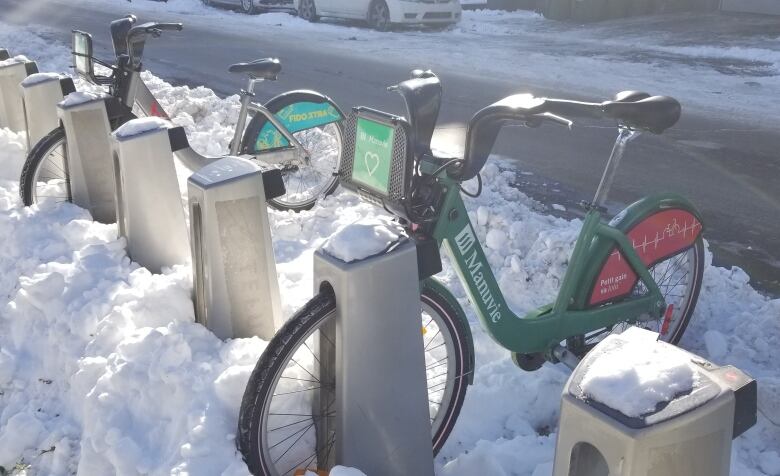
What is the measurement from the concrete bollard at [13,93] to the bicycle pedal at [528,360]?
5175 millimetres

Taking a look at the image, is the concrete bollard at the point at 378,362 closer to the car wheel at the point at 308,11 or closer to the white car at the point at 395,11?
the white car at the point at 395,11

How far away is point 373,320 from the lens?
2410 millimetres

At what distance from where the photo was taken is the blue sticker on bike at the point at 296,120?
5.50 metres

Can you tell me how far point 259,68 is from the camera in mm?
5246

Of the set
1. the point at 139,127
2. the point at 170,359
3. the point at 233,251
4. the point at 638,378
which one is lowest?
the point at 170,359

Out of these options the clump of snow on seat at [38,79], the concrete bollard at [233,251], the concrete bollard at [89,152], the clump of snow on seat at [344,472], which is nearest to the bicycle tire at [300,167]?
the concrete bollard at [89,152]

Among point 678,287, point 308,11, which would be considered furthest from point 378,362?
point 308,11

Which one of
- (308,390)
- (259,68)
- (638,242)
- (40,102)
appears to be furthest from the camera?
(40,102)

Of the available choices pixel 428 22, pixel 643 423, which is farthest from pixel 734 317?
pixel 428 22

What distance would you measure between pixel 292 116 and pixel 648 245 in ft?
10.0

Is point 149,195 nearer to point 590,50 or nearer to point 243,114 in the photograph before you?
point 243,114

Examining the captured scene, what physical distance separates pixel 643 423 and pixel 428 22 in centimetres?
1635

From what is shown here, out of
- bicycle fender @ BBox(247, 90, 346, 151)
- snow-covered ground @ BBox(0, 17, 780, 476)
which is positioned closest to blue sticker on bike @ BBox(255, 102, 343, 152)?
bicycle fender @ BBox(247, 90, 346, 151)

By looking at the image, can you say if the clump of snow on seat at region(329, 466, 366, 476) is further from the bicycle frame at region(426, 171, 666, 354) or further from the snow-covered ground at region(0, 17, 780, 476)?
the bicycle frame at region(426, 171, 666, 354)
